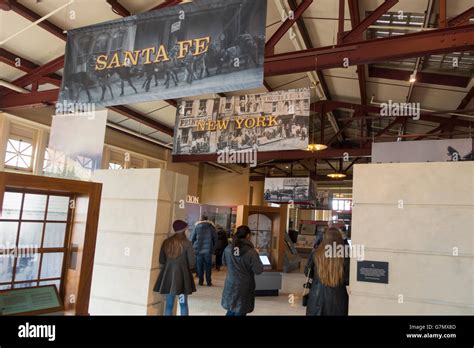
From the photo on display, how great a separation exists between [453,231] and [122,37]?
11.7ft

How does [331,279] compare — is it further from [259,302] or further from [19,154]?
[19,154]

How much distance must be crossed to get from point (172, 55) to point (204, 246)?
18.7 ft

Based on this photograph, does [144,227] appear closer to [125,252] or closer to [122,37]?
[125,252]

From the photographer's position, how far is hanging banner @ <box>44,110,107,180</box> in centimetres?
391

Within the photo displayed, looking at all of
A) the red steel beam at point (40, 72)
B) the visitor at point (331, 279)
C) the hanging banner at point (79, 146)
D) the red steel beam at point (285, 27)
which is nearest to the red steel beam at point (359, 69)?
the red steel beam at point (285, 27)

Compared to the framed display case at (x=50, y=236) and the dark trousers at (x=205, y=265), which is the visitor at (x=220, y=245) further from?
the framed display case at (x=50, y=236)

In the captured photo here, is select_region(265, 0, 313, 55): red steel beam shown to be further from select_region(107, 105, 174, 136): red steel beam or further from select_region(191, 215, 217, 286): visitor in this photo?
select_region(107, 105, 174, 136): red steel beam

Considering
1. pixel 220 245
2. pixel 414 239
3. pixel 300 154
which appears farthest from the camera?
pixel 300 154

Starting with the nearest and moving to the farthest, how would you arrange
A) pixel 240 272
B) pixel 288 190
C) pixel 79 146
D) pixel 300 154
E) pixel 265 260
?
pixel 79 146, pixel 240 272, pixel 265 260, pixel 300 154, pixel 288 190

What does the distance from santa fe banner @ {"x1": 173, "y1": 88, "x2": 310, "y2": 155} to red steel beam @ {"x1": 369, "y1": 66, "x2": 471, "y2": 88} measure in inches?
92.0

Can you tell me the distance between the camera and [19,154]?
28.1 ft

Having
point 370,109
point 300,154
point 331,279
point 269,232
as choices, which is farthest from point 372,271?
point 300,154

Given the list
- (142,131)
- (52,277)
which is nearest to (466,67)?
(52,277)

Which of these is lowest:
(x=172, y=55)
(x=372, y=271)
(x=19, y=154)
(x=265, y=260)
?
(x=265, y=260)
